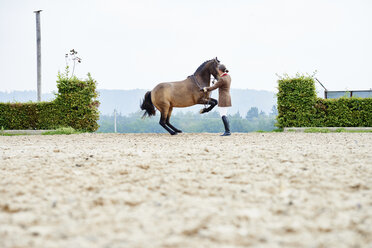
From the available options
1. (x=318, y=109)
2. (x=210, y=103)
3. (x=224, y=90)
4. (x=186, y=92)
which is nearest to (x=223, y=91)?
(x=224, y=90)

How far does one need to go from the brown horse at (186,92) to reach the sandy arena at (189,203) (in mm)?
5428

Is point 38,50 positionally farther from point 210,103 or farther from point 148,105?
point 210,103

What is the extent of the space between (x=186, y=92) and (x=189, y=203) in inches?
295

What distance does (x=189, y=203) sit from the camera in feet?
9.18

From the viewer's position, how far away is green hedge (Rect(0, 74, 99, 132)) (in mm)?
12516

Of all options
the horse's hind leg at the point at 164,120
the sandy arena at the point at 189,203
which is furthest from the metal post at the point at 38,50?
the sandy arena at the point at 189,203

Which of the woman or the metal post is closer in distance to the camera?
the woman

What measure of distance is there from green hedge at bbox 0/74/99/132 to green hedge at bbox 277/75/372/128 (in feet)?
23.0

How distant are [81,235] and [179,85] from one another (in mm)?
8216

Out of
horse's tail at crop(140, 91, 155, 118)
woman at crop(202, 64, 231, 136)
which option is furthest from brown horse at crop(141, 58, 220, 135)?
woman at crop(202, 64, 231, 136)

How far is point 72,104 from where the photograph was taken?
12469 mm

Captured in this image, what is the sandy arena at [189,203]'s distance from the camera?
2154 millimetres

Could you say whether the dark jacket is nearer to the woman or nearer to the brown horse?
the woman

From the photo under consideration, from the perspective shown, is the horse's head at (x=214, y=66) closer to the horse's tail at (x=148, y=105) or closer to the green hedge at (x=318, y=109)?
the horse's tail at (x=148, y=105)
